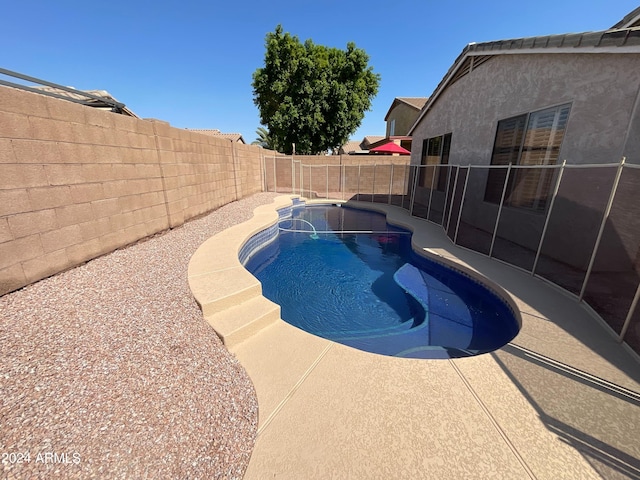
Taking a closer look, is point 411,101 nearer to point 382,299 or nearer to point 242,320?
point 382,299

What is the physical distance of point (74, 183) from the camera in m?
4.11

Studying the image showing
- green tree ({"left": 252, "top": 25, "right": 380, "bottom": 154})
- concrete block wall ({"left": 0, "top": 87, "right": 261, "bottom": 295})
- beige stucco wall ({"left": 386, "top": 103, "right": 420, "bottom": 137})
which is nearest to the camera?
concrete block wall ({"left": 0, "top": 87, "right": 261, "bottom": 295})

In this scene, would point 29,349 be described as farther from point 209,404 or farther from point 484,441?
point 484,441

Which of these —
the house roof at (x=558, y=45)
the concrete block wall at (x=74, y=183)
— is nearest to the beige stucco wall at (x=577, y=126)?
the house roof at (x=558, y=45)

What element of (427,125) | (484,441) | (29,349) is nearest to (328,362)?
(484,441)

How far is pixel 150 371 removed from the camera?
2.42 meters

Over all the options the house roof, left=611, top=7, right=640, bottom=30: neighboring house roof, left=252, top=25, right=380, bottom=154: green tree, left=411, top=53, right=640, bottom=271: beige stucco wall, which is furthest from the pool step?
left=252, top=25, right=380, bottom=154: green tree

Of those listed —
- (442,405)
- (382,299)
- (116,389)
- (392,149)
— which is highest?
(392,149)

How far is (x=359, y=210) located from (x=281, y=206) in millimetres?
4302

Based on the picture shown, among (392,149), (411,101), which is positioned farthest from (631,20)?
(411,101)

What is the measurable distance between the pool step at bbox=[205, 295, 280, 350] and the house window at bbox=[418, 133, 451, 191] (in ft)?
27.7

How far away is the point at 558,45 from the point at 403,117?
2443cm

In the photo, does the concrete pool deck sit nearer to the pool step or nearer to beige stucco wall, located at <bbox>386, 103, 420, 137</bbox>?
the pool step

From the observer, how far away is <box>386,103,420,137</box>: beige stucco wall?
2603 cm
